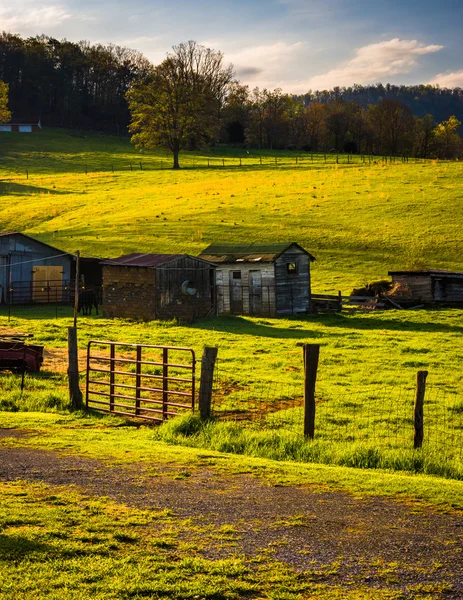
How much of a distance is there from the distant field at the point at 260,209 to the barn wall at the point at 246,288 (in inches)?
196

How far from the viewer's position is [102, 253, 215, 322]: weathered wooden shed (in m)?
40.6

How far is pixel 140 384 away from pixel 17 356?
16.8 feet

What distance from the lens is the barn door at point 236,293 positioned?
43094 mm

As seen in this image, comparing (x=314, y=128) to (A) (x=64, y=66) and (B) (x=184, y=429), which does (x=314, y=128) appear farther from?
(B) (x=184, y=429)

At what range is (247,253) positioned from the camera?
144 feet

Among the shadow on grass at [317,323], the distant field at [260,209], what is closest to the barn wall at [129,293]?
the shadow on grass at [317,323]

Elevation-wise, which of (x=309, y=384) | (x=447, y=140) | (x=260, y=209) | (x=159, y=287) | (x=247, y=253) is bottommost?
(x=309, y=384)

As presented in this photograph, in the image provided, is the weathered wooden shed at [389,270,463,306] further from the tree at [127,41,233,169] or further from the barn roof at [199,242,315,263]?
the tree at [127,41,233,169]

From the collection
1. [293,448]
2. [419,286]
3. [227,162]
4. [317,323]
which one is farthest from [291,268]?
[227,162]

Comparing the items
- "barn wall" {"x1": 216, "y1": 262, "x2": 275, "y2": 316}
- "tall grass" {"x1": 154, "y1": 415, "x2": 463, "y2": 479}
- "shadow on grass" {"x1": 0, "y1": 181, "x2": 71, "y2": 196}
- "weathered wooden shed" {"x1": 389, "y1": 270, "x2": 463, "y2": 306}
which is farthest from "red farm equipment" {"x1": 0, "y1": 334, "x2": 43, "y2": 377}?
"shadow on grass" {"x1": 0, "y1": 181, "x2": 71, "y2": 196}

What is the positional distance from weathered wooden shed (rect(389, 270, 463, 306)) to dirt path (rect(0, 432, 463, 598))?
32739 mm

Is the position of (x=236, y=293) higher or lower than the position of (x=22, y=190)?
lower

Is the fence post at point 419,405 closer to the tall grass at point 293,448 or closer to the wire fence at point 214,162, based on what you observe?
the tall grass at point 293,448

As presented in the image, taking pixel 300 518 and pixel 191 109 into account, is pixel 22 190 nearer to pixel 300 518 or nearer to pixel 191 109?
pixel 191 109
